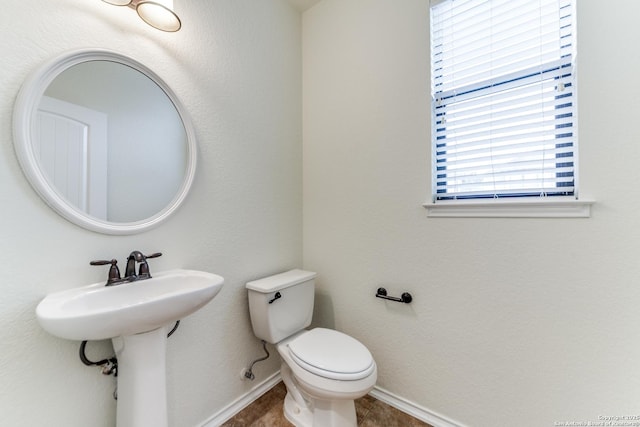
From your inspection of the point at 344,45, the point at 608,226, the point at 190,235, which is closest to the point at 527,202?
the point at 608,226

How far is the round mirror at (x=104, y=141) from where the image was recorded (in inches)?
34.5

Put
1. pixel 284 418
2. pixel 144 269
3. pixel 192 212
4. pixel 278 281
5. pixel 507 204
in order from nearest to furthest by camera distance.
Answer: pixel 144 269
pixel 507 204
pixel 192 212
pixel 284 418
pixel 278 281

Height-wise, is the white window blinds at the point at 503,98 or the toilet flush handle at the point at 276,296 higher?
the white window blinds at the point at 503,98

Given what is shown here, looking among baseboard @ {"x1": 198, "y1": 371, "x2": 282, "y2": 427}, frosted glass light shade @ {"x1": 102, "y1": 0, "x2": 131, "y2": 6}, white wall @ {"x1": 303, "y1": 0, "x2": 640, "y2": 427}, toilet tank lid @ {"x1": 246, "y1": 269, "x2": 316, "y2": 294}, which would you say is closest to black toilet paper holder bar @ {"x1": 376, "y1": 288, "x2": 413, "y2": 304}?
white wall @ {"x1": 303, "y1": 0, "x2": 640, "y2": 427}

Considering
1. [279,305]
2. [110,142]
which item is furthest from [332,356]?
[110,142]

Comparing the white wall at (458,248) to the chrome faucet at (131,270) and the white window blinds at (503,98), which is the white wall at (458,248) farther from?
the chrome faucet at (131,270)

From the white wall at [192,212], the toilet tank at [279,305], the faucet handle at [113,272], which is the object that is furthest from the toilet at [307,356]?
the faucet handle at [113,272]

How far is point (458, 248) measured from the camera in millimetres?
1305

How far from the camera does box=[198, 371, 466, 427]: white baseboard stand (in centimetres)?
134

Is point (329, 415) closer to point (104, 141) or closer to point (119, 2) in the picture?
point (104, 141)

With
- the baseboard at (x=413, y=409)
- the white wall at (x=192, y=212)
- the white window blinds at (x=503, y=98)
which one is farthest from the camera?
the baseboard at (x=413, y=409)

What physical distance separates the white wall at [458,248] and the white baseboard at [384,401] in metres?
0.03

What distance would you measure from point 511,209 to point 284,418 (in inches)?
62.5

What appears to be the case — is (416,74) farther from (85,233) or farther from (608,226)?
(85,233)
